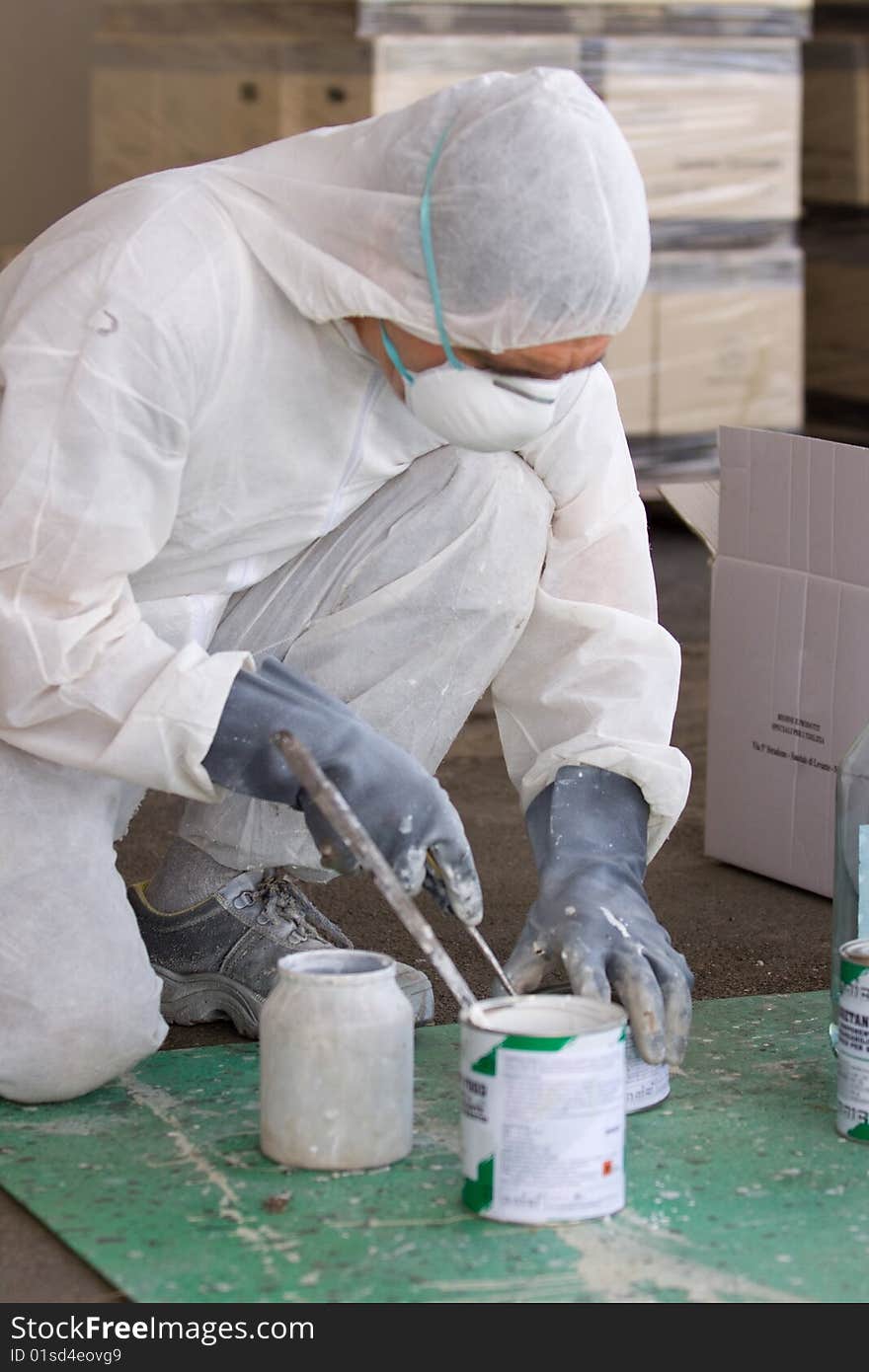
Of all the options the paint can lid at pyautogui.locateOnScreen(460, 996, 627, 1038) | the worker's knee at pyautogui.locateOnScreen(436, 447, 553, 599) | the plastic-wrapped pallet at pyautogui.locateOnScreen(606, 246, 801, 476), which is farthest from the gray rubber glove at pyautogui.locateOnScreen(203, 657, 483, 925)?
the plastic-wrapped pallet at pyautogui.locateOnScreen(606, 246, 801, 476)

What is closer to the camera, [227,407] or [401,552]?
[227,407]

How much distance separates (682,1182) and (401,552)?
2.50ft

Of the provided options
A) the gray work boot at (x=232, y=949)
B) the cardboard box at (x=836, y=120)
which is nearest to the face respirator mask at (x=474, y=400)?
the gray work boot at (x=232, y=949)

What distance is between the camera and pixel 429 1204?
1615 millimetres

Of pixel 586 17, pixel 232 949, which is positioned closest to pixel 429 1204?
pixel 232 949

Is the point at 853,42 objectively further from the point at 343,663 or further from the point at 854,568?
the point at 343,663

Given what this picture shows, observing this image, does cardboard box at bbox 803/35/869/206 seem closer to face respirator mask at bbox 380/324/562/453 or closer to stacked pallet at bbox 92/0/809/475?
stacked pallet at bbox 92/0/809/475

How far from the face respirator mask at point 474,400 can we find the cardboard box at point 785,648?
0.80 meters

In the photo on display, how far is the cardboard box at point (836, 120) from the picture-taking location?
5297mm

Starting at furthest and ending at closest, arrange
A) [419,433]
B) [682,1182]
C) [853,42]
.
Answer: [853,42] < [419,433] < [682,1182]

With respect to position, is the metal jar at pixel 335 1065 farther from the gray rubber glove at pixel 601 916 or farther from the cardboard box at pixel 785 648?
the cardboard box at pixel 785 648

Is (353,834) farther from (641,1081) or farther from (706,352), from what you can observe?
(706,352)

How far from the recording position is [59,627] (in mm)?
1716

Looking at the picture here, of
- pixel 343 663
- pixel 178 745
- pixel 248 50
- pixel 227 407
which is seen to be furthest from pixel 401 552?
pixel 248 50
